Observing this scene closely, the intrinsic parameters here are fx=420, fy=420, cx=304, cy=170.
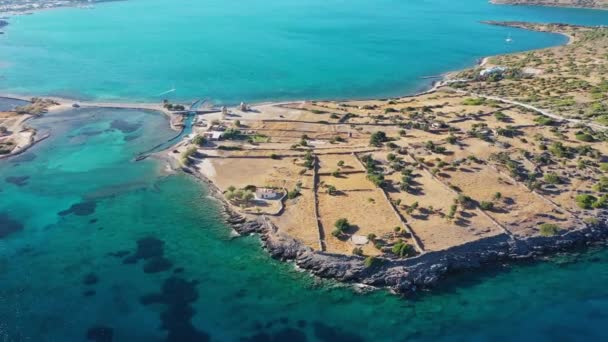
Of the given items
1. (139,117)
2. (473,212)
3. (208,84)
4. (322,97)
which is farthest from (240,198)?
(208,84)

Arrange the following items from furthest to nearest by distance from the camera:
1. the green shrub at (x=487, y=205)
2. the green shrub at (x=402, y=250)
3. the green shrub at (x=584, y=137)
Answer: the green shrub at (x=584, y=137), the green shrub at (x=487, y=205), the green shrub at (x=402, y=250)

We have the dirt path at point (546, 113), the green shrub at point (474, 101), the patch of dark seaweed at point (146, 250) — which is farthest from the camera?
the green shrub at point (474, 101)

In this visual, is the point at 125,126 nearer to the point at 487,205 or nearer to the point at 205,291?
the point at 205,291

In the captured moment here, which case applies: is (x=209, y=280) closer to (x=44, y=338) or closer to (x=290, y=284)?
(x=290, y=284)

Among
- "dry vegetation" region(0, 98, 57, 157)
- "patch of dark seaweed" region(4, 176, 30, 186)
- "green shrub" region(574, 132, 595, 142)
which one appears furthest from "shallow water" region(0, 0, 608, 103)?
"green shrub" region(574, 132, 595, 142)

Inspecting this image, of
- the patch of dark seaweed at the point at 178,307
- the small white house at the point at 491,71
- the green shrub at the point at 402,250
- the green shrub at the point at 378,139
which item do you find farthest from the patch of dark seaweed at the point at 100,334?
the small white house at the point at 491,71

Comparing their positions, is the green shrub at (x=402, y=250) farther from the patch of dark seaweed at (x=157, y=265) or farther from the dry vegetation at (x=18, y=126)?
the dry vegetation at (x=18, y=126)

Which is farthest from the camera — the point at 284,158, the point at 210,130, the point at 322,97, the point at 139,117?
the point at 322,97
